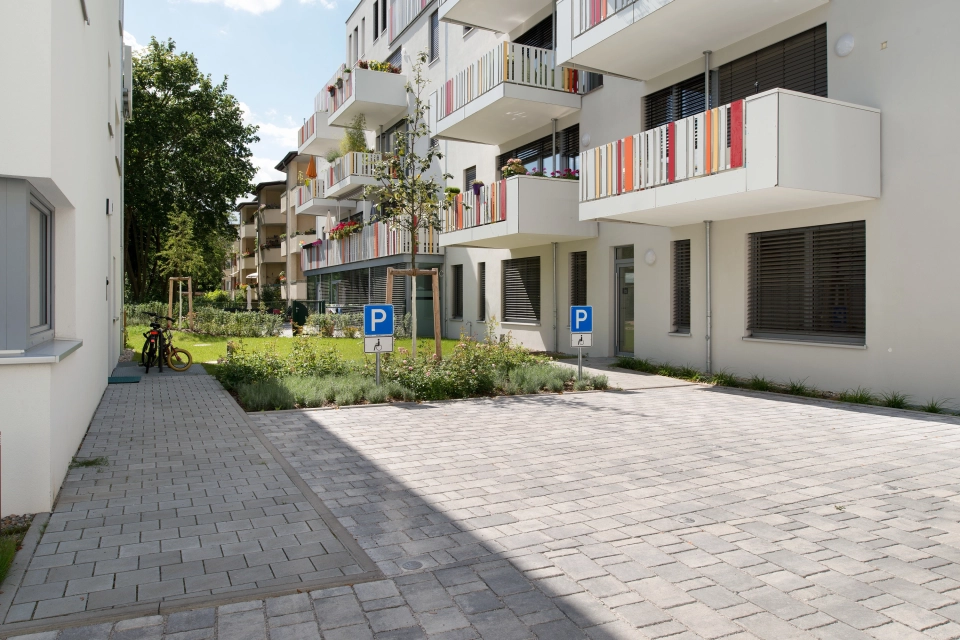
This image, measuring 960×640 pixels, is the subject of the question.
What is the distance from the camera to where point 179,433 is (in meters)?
7.72

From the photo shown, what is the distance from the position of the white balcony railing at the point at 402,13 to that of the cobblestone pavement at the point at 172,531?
21.9m

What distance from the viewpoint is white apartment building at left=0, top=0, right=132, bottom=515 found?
4.57m

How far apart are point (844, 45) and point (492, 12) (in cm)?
1040

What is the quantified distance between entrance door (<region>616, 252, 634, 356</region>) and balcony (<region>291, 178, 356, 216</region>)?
746 inches

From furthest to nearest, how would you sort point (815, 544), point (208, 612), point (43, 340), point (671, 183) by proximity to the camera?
point (671, 183) → point (43, 340) → point (815, 544) → point (208, 612)

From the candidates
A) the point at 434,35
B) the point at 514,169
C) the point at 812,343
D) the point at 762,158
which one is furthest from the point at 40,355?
the point at 434,35

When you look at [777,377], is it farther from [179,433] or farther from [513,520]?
[179,433]

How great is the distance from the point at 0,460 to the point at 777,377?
429 inches

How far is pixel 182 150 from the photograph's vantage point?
32.9m

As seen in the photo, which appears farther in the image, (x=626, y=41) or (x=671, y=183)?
(x=626, y=41)

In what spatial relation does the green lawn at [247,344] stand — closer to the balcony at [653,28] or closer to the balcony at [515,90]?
the balcony at [515,90]

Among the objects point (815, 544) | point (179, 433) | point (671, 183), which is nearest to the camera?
point (815, 544)

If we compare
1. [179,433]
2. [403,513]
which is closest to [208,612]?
[403,513]

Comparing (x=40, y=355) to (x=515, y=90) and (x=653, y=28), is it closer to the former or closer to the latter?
(x=653, y=28)
